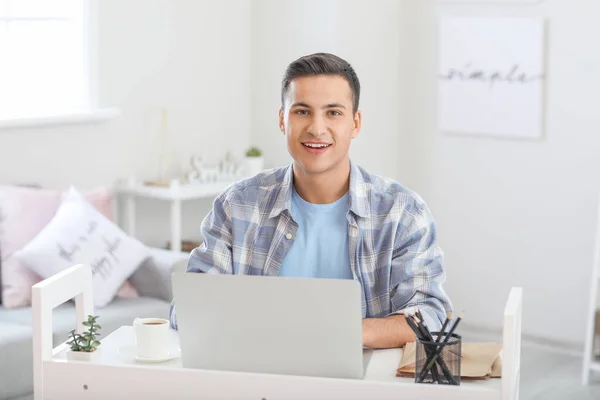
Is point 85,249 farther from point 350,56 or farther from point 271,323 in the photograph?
point 271,323

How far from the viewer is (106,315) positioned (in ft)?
12.0

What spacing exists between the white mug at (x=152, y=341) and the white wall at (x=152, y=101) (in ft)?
7.42

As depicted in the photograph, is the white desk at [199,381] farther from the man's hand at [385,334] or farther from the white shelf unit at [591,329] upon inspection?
the white shelf unit at [591,329]

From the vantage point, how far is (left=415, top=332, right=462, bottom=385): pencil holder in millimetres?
1757

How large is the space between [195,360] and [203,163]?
9.96 ft

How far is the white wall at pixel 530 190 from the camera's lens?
4457 millimetres

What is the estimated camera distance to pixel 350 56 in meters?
4.80

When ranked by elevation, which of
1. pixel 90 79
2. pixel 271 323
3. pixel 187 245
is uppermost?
pixel 90 79

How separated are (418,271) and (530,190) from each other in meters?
2.61

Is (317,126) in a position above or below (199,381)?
above

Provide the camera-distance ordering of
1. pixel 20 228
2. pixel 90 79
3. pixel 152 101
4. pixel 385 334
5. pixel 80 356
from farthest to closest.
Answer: pixel 152 101 → pixel 90 79 → pixel 20 228 → pixel 385 334 → pixel 80 356

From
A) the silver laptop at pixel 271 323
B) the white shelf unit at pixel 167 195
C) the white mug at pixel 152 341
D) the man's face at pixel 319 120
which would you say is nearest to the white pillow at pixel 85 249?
the white shelf unit at pixel 167 195

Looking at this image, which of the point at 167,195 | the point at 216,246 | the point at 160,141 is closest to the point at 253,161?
the point at 160,141

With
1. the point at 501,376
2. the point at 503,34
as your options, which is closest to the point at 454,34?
the point at 503,34
